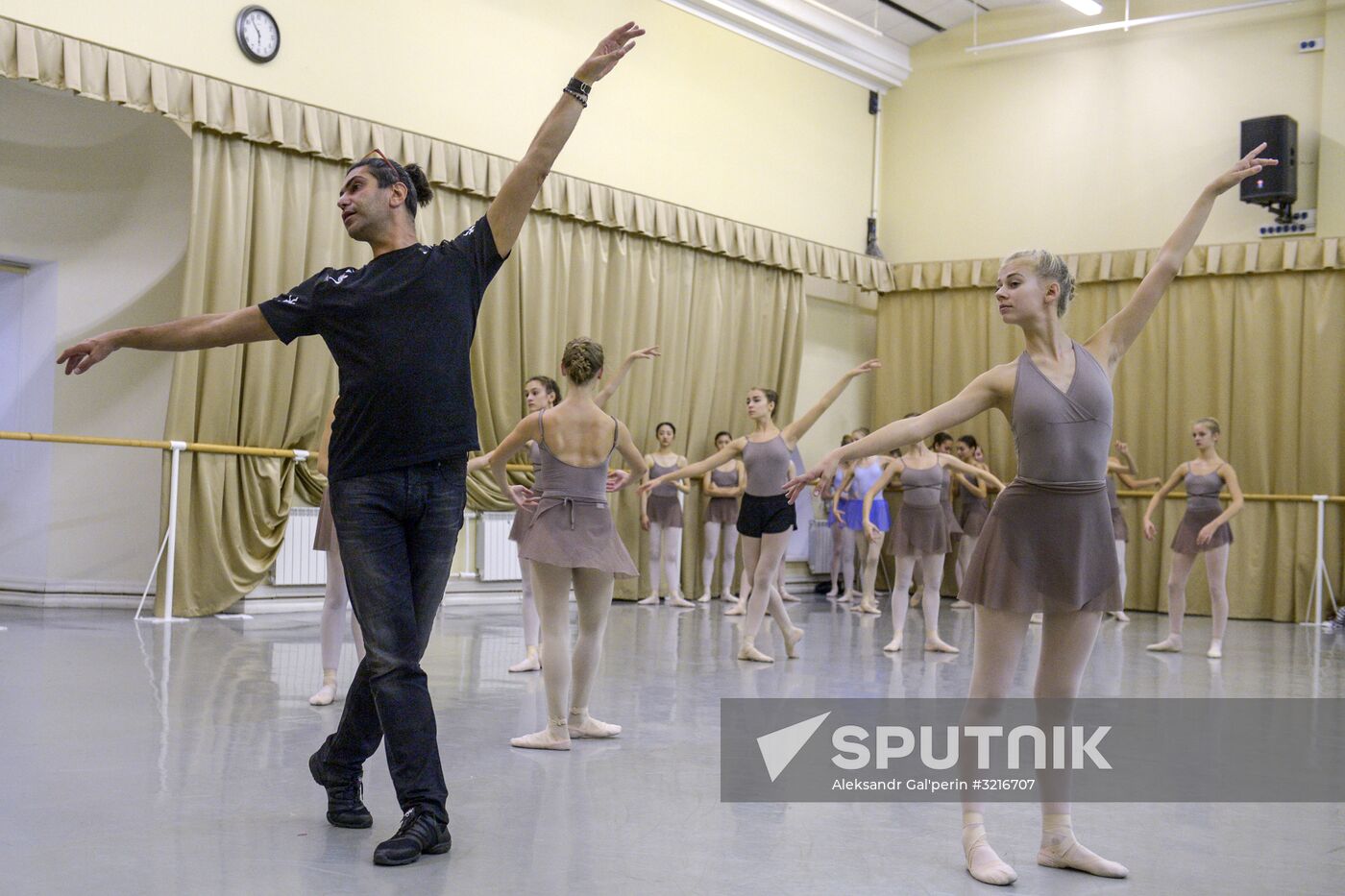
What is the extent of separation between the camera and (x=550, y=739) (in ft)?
15.4

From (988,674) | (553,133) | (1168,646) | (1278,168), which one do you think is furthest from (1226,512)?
(553,133)

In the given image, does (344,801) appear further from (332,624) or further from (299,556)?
(299,556)

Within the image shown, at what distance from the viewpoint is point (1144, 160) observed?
43.7 ft

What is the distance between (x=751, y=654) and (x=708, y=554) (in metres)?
5.11

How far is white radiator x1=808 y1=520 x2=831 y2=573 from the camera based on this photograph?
14.3 metres

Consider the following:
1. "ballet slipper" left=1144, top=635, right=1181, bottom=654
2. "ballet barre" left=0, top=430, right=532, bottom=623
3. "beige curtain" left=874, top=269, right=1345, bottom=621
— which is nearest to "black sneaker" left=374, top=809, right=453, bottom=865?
"ballet barre" left=0, top=430, right=532, bottom=623

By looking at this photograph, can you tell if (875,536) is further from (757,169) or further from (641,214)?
(757,169)

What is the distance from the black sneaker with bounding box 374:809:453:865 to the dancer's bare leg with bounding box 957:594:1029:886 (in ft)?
4.45

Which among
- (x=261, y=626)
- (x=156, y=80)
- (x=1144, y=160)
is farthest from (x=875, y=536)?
(x=1144, y=160)

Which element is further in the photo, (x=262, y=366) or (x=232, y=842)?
(x=262, y=366)

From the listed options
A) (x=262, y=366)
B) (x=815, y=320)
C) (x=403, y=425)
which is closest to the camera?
(x=403, y=425)

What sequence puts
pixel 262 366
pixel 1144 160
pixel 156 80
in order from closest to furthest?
pixel 156 80 → pixel 262 366 → pixel 1144 160

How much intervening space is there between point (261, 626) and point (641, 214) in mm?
5553

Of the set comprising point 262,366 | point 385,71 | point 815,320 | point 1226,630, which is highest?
point 385,71
